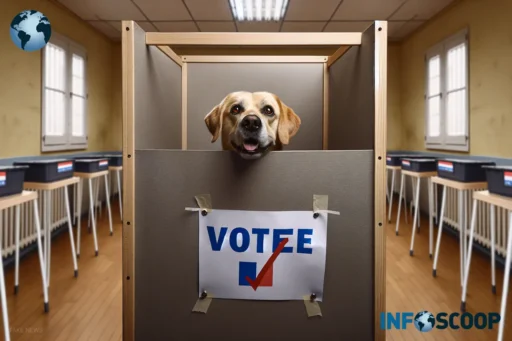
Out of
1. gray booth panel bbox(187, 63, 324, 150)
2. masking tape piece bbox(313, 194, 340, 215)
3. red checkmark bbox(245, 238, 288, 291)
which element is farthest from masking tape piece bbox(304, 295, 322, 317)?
gray booth panel bbox(187, 63, 324, 150)

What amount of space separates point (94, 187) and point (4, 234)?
210 cm

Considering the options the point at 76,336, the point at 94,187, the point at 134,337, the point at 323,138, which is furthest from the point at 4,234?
the point at 323,138

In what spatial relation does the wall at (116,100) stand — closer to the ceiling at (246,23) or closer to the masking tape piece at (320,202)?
the ceiling at (246,23)

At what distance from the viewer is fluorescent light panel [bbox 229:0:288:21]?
4.39m

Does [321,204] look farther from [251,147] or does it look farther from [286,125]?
[286,125]

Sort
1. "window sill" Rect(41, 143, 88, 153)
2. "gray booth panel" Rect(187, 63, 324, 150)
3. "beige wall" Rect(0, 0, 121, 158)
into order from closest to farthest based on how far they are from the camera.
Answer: "gray booth panel" Rect(187, 63, 324, 150) → "beige wall" Rect(0, 0, 121, 158) → "window sill" Rect(41, 143, 88, 153)

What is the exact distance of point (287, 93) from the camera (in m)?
1.93

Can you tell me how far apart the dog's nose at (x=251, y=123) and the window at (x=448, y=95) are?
381 centimetres

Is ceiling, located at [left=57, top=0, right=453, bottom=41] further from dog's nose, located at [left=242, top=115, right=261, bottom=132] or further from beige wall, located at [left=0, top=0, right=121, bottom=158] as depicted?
dog's nose, located at [left=242, top=115, right=261, bottom=132]

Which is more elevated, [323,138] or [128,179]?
[323,138]

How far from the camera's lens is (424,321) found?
221 cm

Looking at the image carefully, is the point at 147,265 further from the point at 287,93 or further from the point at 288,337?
the point at 287,93

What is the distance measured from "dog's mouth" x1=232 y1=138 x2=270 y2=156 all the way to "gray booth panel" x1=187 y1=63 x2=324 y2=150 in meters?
0.80

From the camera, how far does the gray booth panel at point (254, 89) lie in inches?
75.4
